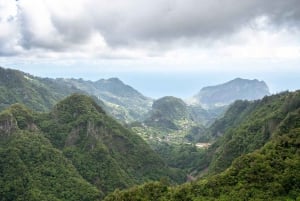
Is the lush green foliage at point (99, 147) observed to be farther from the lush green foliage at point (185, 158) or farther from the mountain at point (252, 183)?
the mountain at point (252, 183)

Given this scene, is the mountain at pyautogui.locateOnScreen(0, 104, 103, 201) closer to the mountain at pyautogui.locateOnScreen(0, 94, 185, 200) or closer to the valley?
the mountain at pyautogui.locateOnScreen(0, 94, 185, 200)

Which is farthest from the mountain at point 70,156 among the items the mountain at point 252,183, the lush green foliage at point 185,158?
the mountain at point 252,183

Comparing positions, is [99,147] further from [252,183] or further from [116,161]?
[252,183]

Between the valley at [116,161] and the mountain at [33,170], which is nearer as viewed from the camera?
the valley at [116,161]

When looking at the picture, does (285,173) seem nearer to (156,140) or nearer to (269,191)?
(269,191)

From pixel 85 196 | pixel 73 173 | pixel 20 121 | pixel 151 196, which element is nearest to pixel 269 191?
pixel 151 196

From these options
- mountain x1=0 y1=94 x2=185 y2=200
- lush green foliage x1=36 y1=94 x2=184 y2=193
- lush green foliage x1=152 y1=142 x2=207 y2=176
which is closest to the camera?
mountain x1=0 y1=94 x2=185 y2=200

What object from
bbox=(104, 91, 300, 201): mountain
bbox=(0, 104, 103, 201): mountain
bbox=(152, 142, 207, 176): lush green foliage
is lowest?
bbox=(152, 142, 207, 176): lush green foliage

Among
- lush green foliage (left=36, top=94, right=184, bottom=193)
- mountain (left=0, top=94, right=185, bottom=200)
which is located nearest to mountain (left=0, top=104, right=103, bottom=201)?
mountain (left=0, top=94, right=185, bottom=200)

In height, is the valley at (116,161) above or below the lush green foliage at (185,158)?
above

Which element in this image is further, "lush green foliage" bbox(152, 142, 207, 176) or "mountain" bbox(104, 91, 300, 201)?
"lush green foliage" bbox(152, 142, 207, 176)

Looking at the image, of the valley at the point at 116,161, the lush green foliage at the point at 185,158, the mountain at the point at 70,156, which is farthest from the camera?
the lush green foliage at the point at 185,158

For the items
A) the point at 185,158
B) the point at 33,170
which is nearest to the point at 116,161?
the point at 33,170
